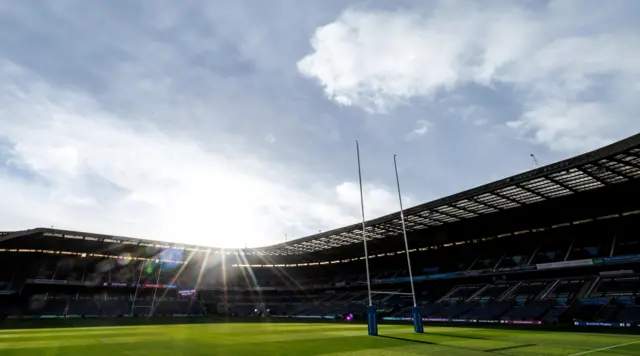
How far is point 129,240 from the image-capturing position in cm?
5238

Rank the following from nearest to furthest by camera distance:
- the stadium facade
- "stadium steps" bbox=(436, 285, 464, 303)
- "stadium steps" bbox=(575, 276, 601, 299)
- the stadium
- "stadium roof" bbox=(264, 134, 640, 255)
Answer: the stadium → "stadium roof" bbox=(264, 134, 640, 255) → the stadium facade → "stadium steps" bbox=(575, 276, 601, 299) → "stadium steps" bbox=(436, 285, 464, 303)

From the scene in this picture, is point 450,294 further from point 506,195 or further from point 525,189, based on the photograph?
point 525,189

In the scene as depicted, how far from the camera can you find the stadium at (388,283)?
58.7ft

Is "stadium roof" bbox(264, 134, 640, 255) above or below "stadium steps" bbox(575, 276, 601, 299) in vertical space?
above

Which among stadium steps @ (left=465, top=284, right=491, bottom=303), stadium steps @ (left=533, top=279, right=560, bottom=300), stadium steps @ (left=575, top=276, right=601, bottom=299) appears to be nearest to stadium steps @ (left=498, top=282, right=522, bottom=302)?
stadium steps @ (left=533, top=279, right=560, bottom=300)

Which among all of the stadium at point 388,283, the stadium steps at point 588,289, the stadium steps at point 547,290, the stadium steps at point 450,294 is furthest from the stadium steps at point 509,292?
the stadium steps at point 450,294

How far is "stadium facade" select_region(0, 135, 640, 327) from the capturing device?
31406 millimetres

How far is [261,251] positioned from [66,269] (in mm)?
31622

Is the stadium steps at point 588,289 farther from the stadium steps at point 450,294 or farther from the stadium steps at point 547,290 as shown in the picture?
the stadium steps at point 450,294

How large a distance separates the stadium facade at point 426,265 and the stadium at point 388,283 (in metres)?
0.22

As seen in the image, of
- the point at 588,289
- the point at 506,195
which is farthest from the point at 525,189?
the point at 588,289

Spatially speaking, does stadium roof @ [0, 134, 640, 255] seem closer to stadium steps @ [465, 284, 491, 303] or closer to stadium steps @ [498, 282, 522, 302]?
stadium steps @ [465, 284, 491, 303]

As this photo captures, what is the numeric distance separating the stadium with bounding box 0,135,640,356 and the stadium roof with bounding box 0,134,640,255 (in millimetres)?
166

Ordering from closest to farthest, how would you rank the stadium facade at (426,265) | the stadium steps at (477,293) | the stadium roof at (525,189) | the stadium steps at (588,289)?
the stadium roof at (525,189) < the stadium facade at (426,265) < the stadium steps at (588,289) < the stadium steps at (477,293)
